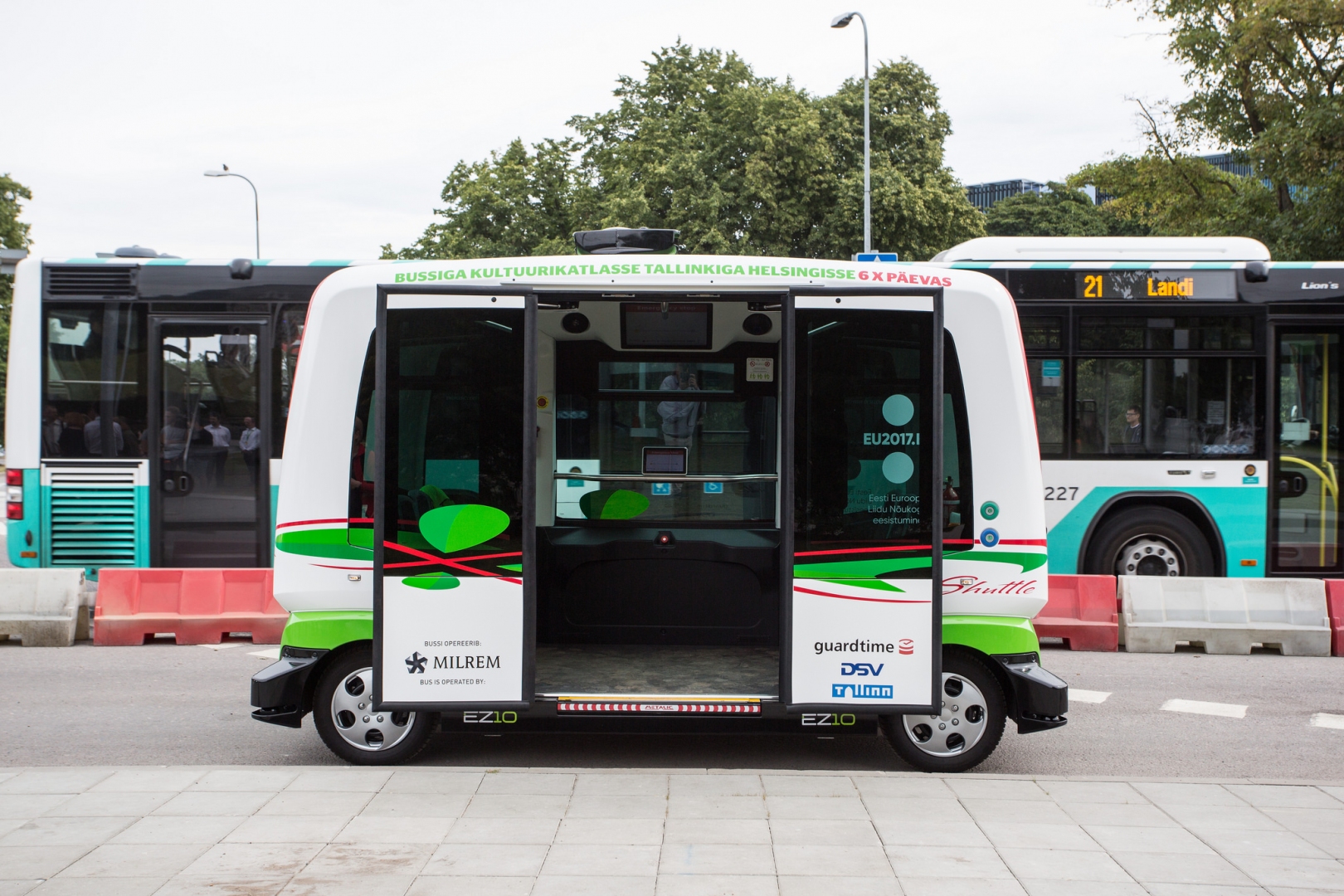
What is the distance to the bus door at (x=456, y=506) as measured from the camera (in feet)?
19.1

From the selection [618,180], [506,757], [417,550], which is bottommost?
[506,757]

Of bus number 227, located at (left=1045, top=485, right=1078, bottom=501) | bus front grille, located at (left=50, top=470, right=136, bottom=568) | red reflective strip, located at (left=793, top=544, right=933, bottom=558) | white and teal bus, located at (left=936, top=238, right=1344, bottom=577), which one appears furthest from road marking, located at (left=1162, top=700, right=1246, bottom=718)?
bus front grille, located at (left=50, top=470, right=136, bottom=568)

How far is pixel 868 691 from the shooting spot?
583 cm

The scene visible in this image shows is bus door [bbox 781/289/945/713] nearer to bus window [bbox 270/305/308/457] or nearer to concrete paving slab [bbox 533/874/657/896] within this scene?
concrete paving slab [bbox 533/874/657/896]

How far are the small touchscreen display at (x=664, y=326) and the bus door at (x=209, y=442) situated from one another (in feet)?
16.0

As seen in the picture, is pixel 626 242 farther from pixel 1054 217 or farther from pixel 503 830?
pixel 1054 217

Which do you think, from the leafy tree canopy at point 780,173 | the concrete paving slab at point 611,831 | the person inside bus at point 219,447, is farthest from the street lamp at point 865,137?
the concrete paving slab at point 611,831

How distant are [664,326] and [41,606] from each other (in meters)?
5.96

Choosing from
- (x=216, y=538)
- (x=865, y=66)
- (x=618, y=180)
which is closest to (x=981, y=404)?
(x=216, y=538)

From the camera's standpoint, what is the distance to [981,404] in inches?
238

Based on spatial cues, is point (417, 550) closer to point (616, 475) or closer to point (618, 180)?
point (616, 475)

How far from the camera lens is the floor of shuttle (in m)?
6.17

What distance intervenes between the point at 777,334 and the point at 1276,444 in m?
5.68

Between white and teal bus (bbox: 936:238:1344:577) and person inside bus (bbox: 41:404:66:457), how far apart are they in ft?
27.7
